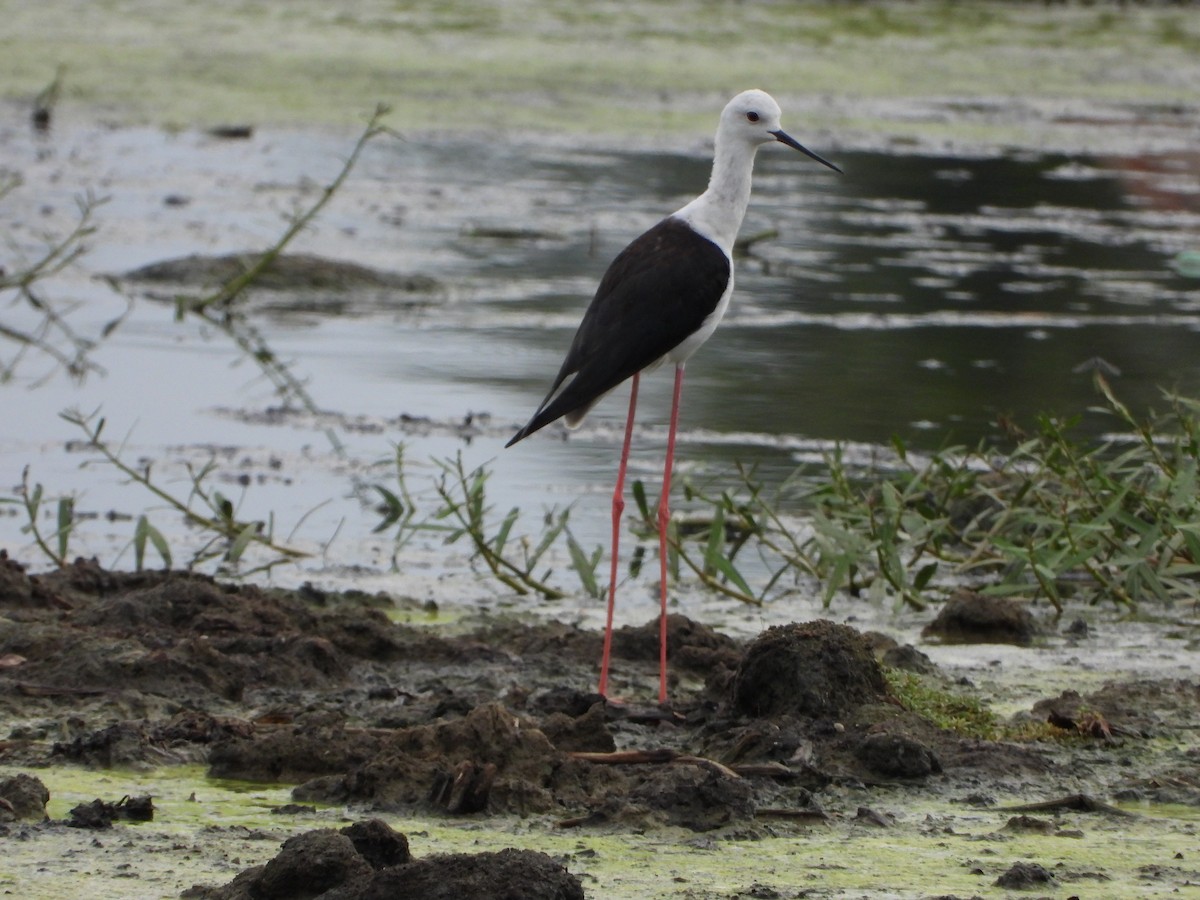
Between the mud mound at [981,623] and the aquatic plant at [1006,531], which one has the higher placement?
the aquatic plant at [1006,531]

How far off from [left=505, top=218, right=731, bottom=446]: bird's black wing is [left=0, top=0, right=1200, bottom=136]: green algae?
11330 mm

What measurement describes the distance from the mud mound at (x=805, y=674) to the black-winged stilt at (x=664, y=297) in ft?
1.18

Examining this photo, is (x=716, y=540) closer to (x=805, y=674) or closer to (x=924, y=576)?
(x=924, y=576)

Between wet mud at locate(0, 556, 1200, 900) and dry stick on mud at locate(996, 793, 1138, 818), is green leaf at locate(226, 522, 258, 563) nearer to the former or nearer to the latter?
wet mud at locate(0, 556, 1200, 900)

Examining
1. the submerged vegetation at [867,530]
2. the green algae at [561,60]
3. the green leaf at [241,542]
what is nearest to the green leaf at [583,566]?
→ the submerged vegetation at [867,530]

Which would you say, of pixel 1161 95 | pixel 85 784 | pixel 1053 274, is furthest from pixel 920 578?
pixel 1161 95

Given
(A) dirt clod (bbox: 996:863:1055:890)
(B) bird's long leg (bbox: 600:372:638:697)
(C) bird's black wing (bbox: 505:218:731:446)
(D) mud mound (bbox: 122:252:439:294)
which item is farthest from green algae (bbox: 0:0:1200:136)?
(A) dirt clod (bbox: 996:863:1055:890)

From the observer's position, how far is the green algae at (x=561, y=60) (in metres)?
16.6

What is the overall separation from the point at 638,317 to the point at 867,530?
4.75 feet

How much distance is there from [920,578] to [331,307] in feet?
15.8

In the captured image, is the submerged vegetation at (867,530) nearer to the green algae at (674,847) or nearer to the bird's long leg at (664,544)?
the bird's long leg at (664,544)

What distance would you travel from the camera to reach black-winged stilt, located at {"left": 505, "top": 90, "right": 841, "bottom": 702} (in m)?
4.50

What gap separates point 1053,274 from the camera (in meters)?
11.1

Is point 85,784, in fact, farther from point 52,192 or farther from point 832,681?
point 52,192
